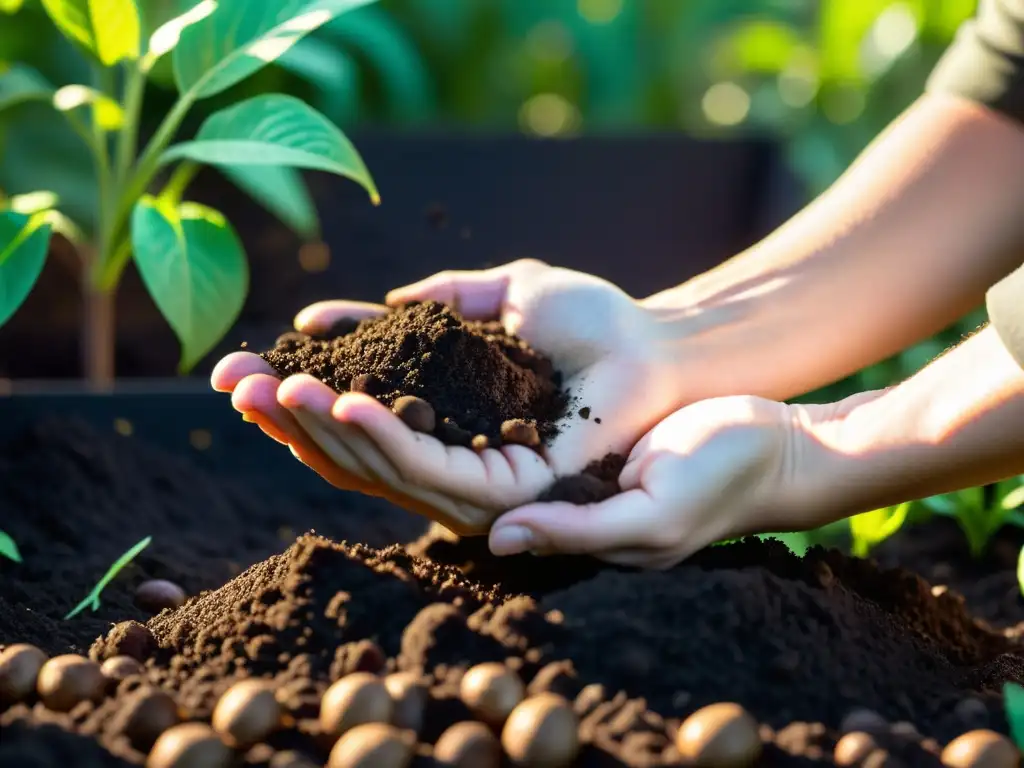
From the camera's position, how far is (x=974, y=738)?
32.1 inches

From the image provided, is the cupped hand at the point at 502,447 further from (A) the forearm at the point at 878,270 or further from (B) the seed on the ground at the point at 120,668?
(B) the seed on the ground at the point at 120,668

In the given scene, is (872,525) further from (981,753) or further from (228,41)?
(228,41)

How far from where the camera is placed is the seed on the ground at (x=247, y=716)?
80 cm

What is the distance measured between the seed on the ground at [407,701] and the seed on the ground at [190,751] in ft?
0.39

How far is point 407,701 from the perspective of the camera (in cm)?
82

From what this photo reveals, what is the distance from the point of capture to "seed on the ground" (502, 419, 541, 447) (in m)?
1.12

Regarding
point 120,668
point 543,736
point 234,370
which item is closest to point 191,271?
point 234,370

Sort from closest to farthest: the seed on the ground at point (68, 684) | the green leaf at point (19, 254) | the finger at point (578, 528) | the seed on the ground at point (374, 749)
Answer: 1. the seed on the ground at point (374, 749)
2. the seed on the ground at point (68, 684)
3. the finger at point (578, 528)
4. the green leaf at point (19, 254)

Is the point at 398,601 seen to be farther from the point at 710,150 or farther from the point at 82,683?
the point at 710,150

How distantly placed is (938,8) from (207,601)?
2.46m

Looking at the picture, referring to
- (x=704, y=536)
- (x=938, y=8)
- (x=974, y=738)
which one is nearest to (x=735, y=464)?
(x=704, y=536)

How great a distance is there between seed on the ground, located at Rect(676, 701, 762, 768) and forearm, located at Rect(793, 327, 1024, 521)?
40 centimetres

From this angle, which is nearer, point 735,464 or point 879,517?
point 735,464

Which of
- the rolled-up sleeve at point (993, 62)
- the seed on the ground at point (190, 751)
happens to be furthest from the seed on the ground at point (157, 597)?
the rolled-up sleeve at point (993, 62)
